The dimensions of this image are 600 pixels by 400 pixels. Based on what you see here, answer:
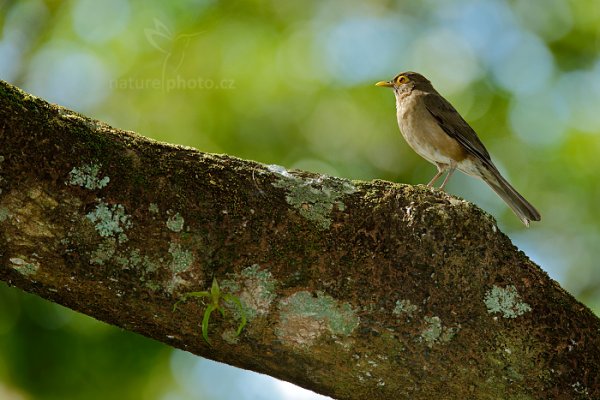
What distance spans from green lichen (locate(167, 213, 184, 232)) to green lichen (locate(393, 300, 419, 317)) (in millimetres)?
924

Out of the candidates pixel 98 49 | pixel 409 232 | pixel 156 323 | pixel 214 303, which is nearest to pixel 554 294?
pixel 409 232

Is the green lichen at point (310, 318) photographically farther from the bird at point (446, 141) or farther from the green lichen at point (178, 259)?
the bird at point (446, 141)

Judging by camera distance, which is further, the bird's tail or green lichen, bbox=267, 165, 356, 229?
the bird's tail

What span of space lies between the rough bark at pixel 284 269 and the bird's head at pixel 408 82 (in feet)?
13.9

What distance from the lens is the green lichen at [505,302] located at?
3.12m

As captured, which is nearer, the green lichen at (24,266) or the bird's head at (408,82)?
the green lichen at (24,266)

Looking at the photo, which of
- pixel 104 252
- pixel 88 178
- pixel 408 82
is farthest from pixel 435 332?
pixel 408 82

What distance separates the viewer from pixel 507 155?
8.37 m

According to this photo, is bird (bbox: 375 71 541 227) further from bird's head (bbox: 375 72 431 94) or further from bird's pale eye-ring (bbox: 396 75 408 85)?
bird's pale eye-ring (bbox: 396 75 408 85)

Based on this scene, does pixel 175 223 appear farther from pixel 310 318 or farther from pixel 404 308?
pixel 404 308

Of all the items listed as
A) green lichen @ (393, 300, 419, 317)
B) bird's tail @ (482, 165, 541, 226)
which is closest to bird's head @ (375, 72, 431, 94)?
bird's tail @ (482, 165, 541, 226)

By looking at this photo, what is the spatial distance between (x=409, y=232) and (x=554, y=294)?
69 centimetres

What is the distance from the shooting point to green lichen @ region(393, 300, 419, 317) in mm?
3059

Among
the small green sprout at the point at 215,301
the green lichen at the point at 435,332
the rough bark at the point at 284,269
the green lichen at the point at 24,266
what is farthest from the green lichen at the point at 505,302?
the green lichen at the point at 24,266
